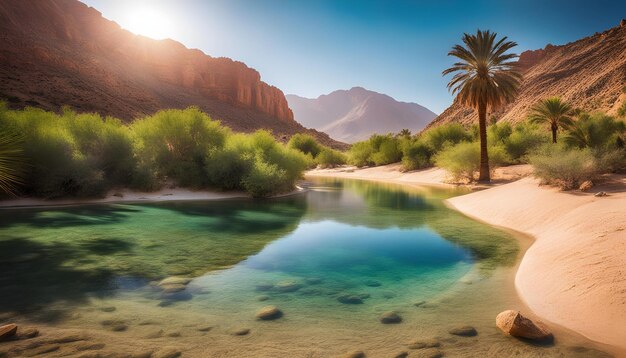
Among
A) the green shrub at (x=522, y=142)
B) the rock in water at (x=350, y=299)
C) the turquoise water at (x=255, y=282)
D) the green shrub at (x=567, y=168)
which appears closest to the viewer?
the turquoise water at (x=255, y=282)

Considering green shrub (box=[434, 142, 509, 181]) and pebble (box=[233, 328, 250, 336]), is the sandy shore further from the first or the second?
green shrub (box=[434, 142, 509, 181])

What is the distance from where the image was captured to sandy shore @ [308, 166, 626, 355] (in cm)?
539

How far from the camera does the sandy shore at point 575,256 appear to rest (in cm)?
539

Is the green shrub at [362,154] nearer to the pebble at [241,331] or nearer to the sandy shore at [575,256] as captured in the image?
the sandy shore at [575,256]

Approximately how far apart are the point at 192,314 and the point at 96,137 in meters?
21.3

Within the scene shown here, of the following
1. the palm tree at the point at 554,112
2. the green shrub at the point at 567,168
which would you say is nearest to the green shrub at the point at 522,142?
the palm tree at the point at 554,112

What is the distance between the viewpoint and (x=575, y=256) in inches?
292

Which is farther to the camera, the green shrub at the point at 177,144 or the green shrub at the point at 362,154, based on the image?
the green shrub at the point at 362,154

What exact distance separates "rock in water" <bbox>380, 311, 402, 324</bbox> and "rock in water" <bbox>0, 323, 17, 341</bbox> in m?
5.57

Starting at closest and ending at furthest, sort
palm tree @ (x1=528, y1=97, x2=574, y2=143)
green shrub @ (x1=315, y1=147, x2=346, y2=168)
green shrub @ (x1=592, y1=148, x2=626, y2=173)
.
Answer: green shrub @ (x1=592, y1=148, x2=626, y2=173) → palm tree @ (x1=528, y1=97, x2=574, y2=143) → green shrub @ (x1=315, y1=147, x2=346, y2=168)

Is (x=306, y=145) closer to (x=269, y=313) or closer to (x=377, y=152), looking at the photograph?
(x=377, y=152)

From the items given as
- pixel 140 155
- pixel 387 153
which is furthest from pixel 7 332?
pixel 387 153

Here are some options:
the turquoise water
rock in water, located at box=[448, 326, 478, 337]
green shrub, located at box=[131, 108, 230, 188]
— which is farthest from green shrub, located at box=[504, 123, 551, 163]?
rock in water, located at box=[448, 326, 478, 337]

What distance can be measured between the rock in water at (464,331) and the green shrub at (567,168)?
11625mm
